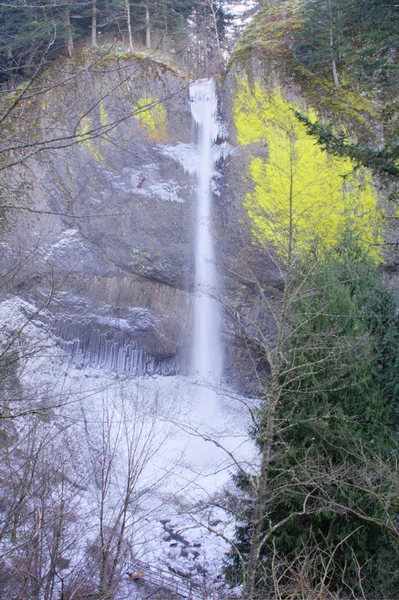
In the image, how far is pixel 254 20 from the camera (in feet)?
64.1

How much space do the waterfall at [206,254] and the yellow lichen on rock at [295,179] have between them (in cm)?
124

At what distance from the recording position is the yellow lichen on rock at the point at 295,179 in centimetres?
1573

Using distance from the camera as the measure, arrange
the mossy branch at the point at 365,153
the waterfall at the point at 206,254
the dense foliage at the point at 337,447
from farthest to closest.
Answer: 1. the waterfall at the point at 206,254
2. the dense foliage at the point at 337,447
3. the mossy branch at the point at 365,153

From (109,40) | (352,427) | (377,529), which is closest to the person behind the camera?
(377,529)

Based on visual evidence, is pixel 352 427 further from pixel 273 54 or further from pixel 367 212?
pixel 273 54

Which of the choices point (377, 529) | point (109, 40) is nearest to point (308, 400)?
point (377, 529)

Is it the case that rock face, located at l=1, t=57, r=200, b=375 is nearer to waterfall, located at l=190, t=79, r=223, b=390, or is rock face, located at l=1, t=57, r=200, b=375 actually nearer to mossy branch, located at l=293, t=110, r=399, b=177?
waterfall, located at l=190, t=79, r=223, b=390

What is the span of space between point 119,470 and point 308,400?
7.28m

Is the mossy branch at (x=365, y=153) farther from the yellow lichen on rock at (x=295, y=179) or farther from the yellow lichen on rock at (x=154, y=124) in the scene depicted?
the yellow lichen on rock at (x=154, y=124)

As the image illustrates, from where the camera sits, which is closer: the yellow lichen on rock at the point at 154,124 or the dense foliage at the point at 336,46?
the dense foliage at the point at 336,46

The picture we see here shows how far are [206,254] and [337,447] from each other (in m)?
11.8

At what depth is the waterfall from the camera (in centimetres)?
1802

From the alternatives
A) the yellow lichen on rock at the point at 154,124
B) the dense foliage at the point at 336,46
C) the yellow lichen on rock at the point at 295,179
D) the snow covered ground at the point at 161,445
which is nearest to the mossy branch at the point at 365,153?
the snow covered ground at the point at 161,445

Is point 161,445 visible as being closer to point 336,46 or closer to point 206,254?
point 206,254
